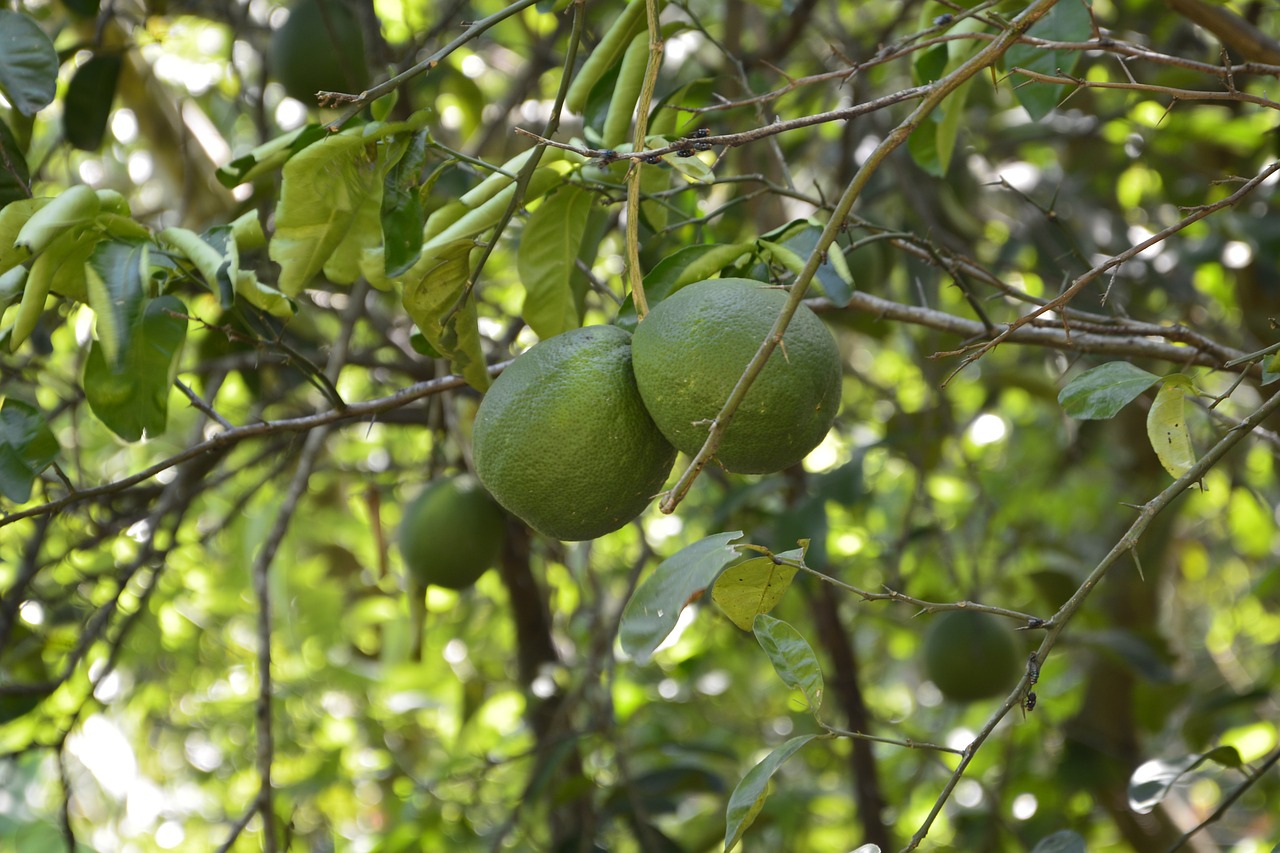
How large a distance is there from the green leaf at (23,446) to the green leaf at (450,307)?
16.0 inches

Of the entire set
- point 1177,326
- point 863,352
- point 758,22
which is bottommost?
point 863,352

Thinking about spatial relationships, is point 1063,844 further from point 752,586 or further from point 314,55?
point 314,55

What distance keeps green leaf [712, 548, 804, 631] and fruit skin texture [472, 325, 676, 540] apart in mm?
155

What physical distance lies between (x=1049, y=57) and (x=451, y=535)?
107cm

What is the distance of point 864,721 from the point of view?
7.68ft

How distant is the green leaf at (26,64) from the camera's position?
1252 millimetres

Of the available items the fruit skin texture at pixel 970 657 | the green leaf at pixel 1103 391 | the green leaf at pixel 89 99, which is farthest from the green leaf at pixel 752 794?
the green leaf at pixel 89 99

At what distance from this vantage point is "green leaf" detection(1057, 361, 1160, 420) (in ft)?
3.44

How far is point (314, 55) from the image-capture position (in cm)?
197

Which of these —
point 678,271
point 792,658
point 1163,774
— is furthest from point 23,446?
point 1163,774

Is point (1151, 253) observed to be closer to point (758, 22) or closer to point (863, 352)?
point (758, 22)

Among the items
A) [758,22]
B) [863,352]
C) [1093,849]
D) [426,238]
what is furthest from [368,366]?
[863,352]

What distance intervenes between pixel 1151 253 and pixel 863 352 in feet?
7.95

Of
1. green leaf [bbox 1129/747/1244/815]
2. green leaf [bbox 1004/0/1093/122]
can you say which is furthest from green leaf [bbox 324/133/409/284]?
green leaf [bbox 1129/747/1244/815]
